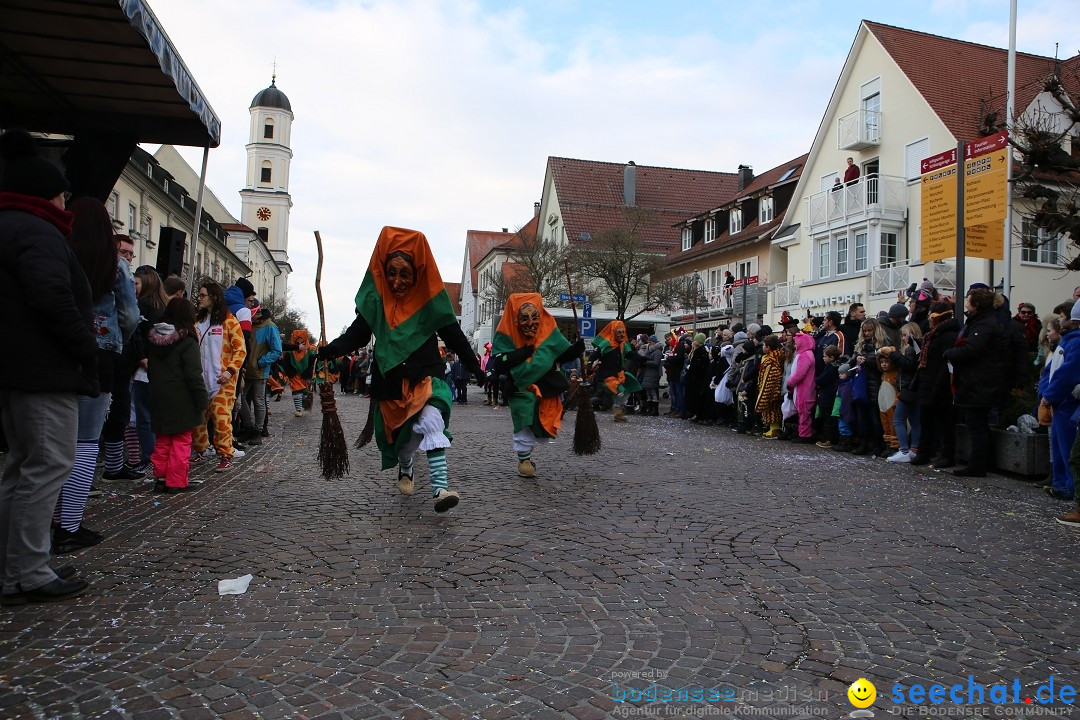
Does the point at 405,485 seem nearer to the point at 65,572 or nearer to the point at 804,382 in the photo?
the point at 65,572

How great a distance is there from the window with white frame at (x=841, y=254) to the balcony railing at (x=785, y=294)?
239cm

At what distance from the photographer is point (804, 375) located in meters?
13.4

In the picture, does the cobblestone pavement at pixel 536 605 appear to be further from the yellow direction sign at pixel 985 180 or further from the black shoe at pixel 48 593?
the yellow direction sign at pixel 985 180

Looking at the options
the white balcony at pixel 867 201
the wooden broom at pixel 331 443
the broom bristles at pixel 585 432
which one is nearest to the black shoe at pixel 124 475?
the wooden broom at pixel 331 443

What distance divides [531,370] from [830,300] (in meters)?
27.6

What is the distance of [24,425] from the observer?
423cm

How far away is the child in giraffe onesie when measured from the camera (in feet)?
28.8

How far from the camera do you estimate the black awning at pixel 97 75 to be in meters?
6.91

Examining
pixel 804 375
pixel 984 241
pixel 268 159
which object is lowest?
pixel 804 375

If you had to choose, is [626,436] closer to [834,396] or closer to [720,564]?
[834,396]

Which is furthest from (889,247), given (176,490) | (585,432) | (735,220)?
(176,490)

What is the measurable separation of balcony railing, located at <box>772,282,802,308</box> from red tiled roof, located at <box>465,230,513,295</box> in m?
55.6

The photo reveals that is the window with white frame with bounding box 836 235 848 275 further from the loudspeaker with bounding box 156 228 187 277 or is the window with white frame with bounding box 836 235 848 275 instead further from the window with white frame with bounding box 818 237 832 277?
the loudspeaker with bounding box 156 228 187 277

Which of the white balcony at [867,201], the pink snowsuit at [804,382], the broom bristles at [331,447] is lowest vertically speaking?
the broom bristles at [331,447]
